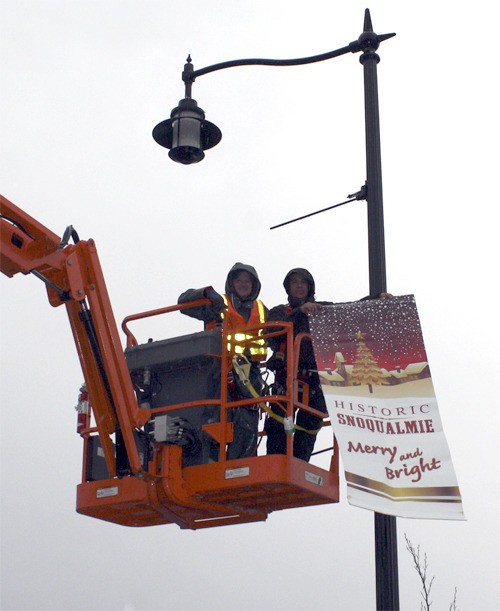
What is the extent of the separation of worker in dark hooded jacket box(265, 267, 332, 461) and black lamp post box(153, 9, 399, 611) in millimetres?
1572

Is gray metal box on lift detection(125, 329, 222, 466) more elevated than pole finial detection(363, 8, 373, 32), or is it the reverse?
pole finial detection(363, 8, 373, 32)

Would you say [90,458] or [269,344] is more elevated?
[269,344]

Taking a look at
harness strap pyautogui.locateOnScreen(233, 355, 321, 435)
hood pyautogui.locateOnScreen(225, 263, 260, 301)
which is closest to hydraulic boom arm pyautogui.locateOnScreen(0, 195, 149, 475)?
harness strap pyautogui.locateOnScreen(233, 355, 321, 435)

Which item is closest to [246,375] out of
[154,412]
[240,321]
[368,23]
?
[240,321]

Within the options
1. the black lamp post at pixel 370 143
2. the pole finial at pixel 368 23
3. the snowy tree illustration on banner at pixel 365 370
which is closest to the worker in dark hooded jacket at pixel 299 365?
the black lamp post at pixel 370 143

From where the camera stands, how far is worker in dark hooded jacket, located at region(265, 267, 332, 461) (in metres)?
10.6

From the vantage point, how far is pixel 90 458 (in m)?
10.8

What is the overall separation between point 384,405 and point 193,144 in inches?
148

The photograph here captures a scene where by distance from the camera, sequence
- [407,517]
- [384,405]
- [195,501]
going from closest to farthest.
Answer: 1. [407,517]
2. [384,405]
3. [195,501]

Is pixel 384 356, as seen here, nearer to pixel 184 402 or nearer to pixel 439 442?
pixel 439 442

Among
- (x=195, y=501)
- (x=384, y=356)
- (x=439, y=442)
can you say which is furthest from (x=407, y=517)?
(x=195, y=501)

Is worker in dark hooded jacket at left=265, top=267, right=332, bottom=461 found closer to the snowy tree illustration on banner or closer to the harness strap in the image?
the harness strap

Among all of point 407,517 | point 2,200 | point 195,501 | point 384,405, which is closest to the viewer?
point 407,517

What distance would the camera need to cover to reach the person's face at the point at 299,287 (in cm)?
1076
